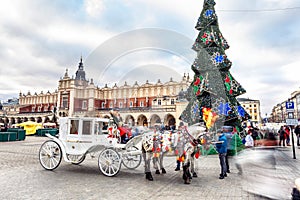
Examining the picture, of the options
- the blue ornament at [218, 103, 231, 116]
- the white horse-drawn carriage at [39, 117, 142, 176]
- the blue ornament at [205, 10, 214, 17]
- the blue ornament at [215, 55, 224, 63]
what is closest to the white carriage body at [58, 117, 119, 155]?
the white horse-drawn carriage at [39, 117, 142, 176]

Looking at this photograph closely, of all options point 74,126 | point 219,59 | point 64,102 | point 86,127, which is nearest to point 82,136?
point 86,127

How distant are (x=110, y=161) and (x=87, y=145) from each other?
937 millimetres

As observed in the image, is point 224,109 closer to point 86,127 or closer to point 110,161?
point 110,161

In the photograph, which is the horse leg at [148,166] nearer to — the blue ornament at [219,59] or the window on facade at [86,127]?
the window on facade at [86,127]

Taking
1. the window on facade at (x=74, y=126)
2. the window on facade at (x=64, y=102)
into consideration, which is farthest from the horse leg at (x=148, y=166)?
the window on facade at (x=64, y=102)

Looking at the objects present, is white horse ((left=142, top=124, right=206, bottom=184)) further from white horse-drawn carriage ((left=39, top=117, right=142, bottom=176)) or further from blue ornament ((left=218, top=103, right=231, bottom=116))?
blue ornament ((left=218, top=103, right=231, bottom=116))

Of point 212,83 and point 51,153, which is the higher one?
point 212,83

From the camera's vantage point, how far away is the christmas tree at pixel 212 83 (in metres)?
11.2

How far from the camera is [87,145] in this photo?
6.41 m

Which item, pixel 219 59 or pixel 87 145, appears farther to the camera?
pixel 219 59

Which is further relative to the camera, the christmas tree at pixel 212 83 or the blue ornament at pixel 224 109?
the christmas tree at pixel 212 83

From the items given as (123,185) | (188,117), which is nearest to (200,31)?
(188,117)

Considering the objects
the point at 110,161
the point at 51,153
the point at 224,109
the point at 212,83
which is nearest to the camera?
the point at 110,161

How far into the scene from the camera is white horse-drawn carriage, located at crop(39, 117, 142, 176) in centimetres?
607
